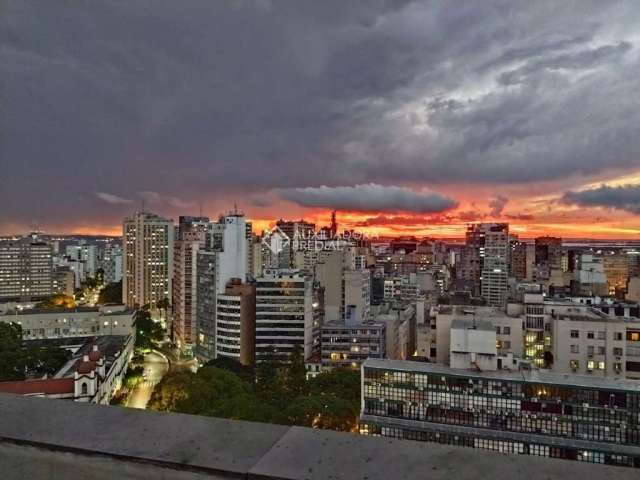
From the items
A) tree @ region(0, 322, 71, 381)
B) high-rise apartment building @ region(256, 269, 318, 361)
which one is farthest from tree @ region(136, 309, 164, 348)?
high-rise apartment building @ region(256, 269, 318, 361)

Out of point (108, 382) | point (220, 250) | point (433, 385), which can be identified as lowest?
point (108, 382)

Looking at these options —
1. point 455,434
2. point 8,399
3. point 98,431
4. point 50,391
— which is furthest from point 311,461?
point 50,391

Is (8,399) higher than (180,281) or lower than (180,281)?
higher

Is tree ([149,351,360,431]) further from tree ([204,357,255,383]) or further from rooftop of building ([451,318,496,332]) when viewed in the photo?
rooftop of building ([451,318,496,332])

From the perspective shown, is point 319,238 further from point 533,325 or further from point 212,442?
point 212,442

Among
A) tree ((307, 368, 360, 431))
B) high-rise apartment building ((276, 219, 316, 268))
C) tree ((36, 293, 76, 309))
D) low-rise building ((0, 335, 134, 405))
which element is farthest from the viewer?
high-rise apartment building ((276, 219, 316, 268))

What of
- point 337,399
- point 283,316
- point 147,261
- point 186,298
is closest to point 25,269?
point 147,261
